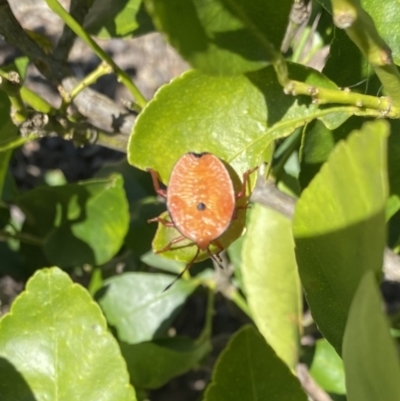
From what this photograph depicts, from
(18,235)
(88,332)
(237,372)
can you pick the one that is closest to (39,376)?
(88,332)

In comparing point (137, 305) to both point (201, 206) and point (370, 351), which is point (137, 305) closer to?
point (201, 206)

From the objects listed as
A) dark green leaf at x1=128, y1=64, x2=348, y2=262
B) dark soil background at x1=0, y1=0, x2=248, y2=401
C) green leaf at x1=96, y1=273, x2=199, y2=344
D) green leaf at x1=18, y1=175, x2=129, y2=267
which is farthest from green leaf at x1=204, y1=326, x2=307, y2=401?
dark soil background at x1=0, y1=0, x2=248, y2=401

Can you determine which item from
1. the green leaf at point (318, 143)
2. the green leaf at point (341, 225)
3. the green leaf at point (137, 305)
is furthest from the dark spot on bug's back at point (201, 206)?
the green leaf at point (137, 305)

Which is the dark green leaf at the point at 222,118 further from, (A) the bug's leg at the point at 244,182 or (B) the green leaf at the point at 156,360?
(B) the green leaf at the point at 156,360

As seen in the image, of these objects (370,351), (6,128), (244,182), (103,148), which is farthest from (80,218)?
(103,148)

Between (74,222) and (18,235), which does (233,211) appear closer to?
(74,222)

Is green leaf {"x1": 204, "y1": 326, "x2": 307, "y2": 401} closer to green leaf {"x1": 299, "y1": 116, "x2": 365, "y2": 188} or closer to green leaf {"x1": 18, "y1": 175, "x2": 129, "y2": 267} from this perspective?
green leaf {"x1": 299, "y1": 116, "x2": 365, "y2": 188}

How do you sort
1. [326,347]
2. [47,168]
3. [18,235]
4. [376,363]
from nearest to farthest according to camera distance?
[376,363] → [326,347] → [18,235] → [47,168]
